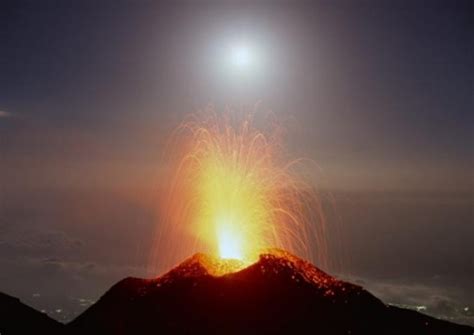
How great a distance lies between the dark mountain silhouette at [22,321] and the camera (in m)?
88.3

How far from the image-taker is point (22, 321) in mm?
92750

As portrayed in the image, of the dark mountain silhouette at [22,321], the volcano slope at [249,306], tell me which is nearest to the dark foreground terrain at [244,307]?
the volcano slope at [249,306]

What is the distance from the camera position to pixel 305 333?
7812cm

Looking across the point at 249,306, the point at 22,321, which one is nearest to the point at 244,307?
the point at 249,306

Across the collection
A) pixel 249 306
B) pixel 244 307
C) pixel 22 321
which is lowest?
pixel 22 321

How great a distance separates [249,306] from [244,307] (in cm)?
73

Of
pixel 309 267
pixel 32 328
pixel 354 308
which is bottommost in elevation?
pixel 32 328

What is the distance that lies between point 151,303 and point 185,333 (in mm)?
9343

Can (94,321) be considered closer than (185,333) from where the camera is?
No

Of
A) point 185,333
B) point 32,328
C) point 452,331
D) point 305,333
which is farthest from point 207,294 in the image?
point 452,331

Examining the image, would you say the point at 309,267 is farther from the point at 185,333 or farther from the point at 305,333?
the point at 185,333

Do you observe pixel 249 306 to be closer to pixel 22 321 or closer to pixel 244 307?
pixel 244 307

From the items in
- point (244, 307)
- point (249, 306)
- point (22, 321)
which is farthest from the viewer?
point (22, 321)

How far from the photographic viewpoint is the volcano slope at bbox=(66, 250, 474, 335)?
79562mm
